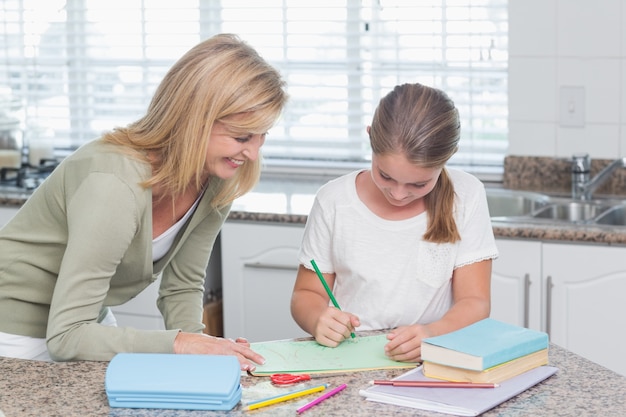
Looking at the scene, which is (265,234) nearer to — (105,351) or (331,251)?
(331,251)

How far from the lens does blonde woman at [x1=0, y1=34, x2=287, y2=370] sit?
169 cm

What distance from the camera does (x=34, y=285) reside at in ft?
6.37

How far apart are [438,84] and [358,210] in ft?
5.09

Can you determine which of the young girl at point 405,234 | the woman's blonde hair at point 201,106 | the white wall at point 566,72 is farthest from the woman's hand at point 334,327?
the white wall at point 566,72

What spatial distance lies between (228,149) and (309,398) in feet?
1.65

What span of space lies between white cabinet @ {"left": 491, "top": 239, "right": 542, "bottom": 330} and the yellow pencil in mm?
1362

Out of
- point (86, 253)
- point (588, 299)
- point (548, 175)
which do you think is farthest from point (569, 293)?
point (86, 253)

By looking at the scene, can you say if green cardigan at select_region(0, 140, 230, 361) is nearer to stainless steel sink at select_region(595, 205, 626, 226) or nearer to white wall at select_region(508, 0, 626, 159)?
stainless steel sink at select_region(595, 205, 626, 226)

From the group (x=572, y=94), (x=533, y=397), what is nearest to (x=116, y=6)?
(x=572, y=94)

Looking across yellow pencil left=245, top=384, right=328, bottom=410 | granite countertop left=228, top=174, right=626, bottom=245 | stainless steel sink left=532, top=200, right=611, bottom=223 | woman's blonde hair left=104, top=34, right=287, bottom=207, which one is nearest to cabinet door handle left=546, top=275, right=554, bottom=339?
granite countertop left=228, top=174, right=626, bottom=245

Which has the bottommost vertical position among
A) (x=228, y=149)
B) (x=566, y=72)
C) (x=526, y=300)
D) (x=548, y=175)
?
(x=526, y=300)

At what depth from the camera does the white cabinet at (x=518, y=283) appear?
2.81m

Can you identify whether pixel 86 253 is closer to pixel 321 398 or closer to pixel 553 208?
pixel 321 398

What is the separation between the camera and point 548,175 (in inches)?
132
